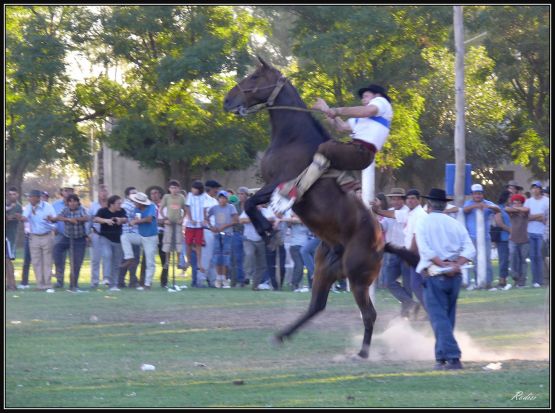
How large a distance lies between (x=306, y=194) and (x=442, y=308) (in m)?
2.15

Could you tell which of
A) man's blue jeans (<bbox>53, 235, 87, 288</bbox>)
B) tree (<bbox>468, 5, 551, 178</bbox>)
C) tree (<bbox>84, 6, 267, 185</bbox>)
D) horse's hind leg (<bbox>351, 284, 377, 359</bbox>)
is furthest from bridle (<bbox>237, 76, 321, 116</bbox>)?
tree (<bbox>468, 5, 551, 178</bbox>)

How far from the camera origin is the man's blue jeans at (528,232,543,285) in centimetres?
2039

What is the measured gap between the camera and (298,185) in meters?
10.3

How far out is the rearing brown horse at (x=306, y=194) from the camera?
10.5m

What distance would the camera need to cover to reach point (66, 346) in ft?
40.6

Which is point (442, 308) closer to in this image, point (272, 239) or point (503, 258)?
point (272, 239)

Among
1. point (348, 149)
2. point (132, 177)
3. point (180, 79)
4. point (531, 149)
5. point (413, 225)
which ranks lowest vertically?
point (413, 225)

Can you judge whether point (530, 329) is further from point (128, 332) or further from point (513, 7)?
point (513, 7)

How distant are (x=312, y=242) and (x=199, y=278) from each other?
9.76 feet

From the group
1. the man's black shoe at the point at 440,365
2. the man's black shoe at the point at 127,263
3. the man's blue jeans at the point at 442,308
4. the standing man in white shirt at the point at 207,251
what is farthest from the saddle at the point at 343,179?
the man's black shoe at the point at 127,263

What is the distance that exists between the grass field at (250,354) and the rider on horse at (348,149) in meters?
1.94

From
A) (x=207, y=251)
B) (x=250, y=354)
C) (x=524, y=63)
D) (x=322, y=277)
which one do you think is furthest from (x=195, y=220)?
(x=524, y=63)

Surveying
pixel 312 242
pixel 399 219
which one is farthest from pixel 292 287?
pixel 399 219

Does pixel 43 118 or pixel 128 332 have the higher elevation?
pixel 43 118
